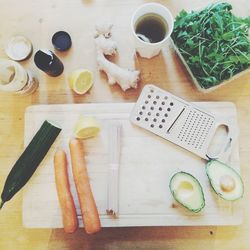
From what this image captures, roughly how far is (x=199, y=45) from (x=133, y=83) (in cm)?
20

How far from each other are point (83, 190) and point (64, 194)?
0.05m

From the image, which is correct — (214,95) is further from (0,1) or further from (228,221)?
(0,1)

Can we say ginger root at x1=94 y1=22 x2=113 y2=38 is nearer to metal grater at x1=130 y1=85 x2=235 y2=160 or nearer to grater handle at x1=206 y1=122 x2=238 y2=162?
metal grater at x1=130 y1=85 x2=235 y2=160

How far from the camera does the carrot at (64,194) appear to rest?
976mm

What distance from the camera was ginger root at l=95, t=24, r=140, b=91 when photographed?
3.41 ft

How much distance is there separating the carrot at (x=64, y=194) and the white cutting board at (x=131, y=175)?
3 cm

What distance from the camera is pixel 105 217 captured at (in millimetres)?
999

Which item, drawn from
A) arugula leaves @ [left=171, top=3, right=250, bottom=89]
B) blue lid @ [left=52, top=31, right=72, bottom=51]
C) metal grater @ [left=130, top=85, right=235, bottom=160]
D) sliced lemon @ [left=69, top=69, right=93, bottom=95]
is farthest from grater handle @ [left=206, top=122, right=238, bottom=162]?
blue lid @ [left=52, top=31, right=72, bottom=51]

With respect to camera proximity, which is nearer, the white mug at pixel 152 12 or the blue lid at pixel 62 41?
the white mug at pixel 152 12

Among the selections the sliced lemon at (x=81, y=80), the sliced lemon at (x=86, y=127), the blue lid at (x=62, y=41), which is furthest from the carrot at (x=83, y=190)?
the blue lid at (x=62, y=41)

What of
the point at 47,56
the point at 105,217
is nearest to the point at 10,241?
the point at 105,217

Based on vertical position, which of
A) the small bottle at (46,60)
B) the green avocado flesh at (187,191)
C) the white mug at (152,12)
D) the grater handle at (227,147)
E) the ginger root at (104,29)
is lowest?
the green avocado flesh at (187,191)

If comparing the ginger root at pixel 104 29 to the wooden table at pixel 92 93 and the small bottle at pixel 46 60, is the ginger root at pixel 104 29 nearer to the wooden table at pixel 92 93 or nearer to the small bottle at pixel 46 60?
the wooden table at pixel 92 93

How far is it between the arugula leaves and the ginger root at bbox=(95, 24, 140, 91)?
0.15 metres
